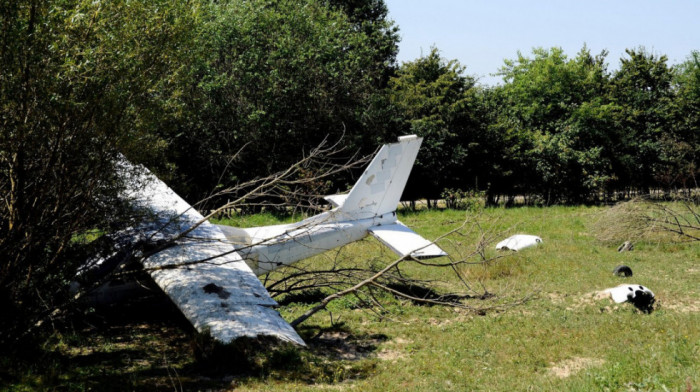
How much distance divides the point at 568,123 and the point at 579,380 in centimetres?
3083

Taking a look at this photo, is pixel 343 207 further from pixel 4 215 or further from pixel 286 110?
pixel 286 110

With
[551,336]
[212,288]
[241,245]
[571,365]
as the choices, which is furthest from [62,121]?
[551,336]

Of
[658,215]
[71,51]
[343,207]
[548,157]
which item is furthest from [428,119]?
[71,51]

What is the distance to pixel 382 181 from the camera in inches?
514

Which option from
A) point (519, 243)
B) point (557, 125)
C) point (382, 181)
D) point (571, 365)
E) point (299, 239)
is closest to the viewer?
point (571, 365)

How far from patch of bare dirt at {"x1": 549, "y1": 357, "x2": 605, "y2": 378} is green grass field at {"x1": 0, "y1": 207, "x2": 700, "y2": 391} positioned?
0.01 m

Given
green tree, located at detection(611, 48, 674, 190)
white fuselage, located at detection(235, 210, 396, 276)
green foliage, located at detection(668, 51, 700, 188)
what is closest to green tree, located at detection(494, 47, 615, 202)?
green tree, located at detection(611, 48, 674, 190)

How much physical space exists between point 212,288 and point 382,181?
5.75 metres

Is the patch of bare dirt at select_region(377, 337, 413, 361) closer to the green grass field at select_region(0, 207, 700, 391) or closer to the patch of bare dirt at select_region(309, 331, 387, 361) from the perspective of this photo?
the green grass field at select_region(0, 207, 700, 391)

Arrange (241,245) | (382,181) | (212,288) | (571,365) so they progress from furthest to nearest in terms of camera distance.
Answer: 1. (382,181)
2. (241,245)
3. (212,288)
4. (571,365)

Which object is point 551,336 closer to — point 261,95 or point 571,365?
point 571,365

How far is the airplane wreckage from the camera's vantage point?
25.6 ft

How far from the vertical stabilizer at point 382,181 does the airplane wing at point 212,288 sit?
11.9 ft

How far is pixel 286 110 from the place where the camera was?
2569cm
